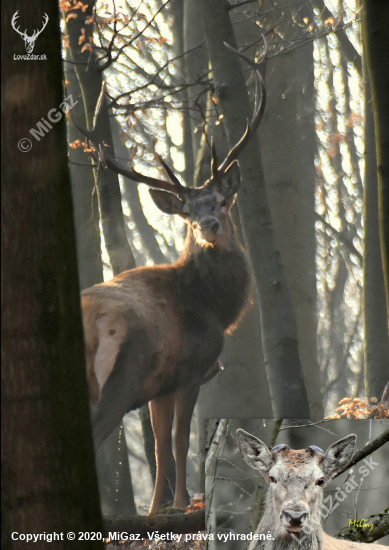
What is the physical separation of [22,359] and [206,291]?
2.72 meters

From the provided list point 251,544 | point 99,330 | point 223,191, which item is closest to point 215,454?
point 251,544

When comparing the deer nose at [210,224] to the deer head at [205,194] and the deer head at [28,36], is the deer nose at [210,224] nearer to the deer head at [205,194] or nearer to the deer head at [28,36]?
the deer head at [205,194]

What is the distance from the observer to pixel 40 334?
89.5 inches

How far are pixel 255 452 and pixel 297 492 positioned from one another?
30 centimetres

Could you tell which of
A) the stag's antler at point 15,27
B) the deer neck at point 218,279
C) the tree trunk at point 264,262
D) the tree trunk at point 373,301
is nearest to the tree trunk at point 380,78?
the deer neck at point 218,279

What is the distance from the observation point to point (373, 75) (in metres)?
4.02

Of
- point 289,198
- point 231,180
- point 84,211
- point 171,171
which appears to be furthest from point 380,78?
point 84,211

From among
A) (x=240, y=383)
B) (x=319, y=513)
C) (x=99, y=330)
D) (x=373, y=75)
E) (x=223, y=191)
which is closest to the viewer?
(x=319, y=513)

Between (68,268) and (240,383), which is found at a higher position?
(68,268)

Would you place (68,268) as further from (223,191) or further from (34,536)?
(223,191)

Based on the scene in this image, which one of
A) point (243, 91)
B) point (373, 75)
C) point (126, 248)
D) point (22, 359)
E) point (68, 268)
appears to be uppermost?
point (243, 91)

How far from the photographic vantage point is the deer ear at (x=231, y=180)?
16.1 ft

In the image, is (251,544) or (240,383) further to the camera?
(240,383)

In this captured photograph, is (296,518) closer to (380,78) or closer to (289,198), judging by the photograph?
(380,78)
